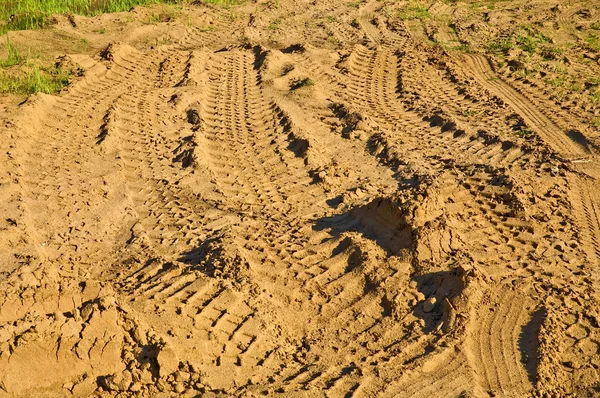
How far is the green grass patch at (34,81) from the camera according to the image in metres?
9.43

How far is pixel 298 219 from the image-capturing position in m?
6.80

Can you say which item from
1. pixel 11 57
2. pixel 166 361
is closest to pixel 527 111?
pixel 166 361

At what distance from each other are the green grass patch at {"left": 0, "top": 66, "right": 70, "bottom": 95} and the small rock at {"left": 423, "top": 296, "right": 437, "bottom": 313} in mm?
6241

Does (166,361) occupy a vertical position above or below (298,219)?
above

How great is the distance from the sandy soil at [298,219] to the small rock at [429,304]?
0.06 feet

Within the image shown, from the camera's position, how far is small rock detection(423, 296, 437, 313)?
5.53 meters

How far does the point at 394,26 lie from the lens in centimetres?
1262

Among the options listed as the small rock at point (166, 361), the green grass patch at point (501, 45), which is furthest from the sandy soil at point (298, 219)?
the green grass patch at point (501, 45)

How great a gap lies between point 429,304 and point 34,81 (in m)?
6.70

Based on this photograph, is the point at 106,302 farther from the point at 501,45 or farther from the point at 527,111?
the point at 501,45

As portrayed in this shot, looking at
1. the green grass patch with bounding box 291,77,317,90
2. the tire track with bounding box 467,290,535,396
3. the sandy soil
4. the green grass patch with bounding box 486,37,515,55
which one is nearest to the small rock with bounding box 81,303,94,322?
the sandy soil

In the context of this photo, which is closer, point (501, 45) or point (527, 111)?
point (527, 111)

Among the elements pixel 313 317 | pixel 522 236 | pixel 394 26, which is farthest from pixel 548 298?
pixel 394 26

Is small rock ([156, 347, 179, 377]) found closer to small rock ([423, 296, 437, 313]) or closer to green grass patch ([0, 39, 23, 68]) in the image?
small rock ([423, 296, 437, 313])
